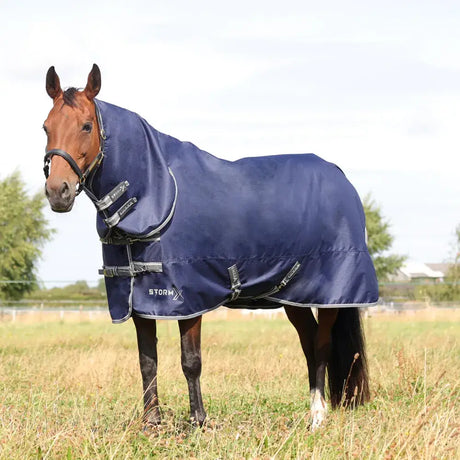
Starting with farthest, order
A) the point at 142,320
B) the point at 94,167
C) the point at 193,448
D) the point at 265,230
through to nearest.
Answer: the point at 265,230 < the point at 142,320 < the point at 94,167 < the point at 193,448

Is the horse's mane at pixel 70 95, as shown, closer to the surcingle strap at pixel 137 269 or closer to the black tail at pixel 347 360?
the surcingle strap at pixel 137 269

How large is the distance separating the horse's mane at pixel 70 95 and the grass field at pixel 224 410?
2154 millimetres

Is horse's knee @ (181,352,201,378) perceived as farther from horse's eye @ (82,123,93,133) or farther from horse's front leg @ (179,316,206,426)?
horse's eye @ (82,123,93,133)

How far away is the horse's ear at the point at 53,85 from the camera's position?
17.1 ft

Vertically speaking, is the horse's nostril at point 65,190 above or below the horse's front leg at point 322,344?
above

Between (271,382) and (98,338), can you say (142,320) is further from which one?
(98,338)

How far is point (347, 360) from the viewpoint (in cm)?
670

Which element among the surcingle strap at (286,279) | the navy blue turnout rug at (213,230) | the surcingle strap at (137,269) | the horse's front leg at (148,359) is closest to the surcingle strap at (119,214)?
the navy blue turnout rug at (213,230)

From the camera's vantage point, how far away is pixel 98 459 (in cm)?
425

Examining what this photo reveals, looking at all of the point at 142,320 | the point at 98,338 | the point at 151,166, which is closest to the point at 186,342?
the point at 142,320

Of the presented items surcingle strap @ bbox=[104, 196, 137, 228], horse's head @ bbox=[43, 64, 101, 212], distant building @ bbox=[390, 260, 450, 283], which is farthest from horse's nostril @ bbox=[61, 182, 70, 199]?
distant building @ bbox=[390, 260, 450, 283]

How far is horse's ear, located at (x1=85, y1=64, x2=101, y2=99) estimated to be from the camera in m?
5.16

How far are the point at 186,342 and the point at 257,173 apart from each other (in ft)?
5.18

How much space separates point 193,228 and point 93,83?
1277mm
